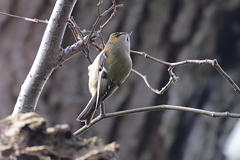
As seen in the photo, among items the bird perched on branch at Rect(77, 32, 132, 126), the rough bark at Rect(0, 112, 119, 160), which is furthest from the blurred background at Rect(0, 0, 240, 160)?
the rough bark at Rect(0, 112, 119, 160)

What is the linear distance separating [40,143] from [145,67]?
1113 mm

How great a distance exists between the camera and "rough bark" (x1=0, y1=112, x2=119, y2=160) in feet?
1.41

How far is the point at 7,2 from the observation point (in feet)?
4.56

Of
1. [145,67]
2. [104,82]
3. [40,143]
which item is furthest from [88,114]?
[145,67]

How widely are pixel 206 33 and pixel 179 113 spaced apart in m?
0.52

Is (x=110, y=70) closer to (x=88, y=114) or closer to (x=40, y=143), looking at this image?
(x=88, y=114)

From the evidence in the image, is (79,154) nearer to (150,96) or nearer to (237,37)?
(150,96)

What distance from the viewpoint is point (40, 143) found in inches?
17.8

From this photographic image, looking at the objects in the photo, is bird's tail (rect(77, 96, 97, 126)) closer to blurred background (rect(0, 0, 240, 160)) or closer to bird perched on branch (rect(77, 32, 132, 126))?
bird perched on branch (rect(77, 32, 132, 126))

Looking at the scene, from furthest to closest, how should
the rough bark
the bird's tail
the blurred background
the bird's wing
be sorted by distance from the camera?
the blurred background < the bird's wing < the bird's tail < the rough bark

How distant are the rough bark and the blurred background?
3.27 feet

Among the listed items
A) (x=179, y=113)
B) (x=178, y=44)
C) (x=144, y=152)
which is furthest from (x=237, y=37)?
(x=144, y=152)

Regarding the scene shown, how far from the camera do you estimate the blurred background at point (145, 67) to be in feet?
4.71

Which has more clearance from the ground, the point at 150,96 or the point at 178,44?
the point at 178,44
